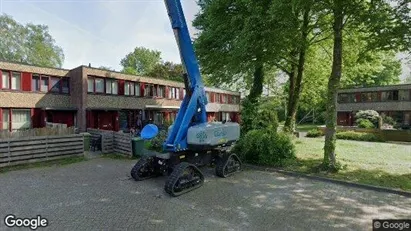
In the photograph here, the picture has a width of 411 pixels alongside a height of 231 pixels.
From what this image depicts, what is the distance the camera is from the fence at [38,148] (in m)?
11.2

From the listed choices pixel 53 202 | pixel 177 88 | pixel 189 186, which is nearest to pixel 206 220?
pixel 189 186

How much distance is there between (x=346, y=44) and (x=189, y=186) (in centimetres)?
1585

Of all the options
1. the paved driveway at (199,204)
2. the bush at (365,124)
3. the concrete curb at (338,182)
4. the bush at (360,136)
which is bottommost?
the paved driveway at (199,204)

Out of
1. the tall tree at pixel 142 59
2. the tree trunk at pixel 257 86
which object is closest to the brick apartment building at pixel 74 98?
the tree trunk at pixel 257 86

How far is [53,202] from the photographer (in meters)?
7.16

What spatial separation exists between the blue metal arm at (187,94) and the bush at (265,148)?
3.34 meters

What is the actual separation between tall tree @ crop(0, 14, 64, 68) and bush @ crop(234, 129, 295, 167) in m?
49.7

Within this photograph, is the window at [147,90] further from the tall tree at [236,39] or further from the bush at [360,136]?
the bush at [360,136]

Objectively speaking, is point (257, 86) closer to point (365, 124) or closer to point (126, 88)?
point (126, 88)

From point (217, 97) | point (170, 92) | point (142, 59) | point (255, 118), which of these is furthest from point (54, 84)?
point (142, 59)

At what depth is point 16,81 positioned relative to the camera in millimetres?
18984

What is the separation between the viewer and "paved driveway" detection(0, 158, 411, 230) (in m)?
5.93

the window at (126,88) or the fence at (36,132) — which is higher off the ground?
the window at (126,88)

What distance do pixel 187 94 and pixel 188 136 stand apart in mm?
1475
